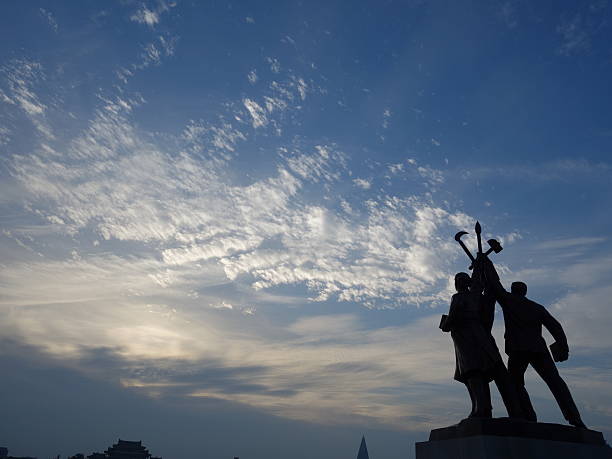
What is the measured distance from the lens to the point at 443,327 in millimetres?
9062

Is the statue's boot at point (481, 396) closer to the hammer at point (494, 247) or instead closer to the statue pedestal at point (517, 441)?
the statue pedestal at point (517, 441)

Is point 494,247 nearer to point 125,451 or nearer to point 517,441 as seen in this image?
point 517,441

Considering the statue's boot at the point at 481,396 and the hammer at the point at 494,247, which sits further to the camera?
the hammer at the point at 494,247

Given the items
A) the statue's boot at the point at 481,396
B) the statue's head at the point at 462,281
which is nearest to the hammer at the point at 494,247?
the statue's head at the point at 462,281

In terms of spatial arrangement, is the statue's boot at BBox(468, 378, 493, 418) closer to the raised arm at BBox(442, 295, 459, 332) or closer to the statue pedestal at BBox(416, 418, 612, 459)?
the statue pedestal at BBox(416, 418, 612, 459)

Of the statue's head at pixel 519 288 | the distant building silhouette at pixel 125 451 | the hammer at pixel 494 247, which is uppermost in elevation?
the hammer at pixel 494 247

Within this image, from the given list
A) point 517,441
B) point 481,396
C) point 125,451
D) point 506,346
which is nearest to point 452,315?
point 506,346

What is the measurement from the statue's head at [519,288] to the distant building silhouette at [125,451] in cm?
8801

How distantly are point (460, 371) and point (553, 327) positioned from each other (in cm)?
215

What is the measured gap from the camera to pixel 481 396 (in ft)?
27.3

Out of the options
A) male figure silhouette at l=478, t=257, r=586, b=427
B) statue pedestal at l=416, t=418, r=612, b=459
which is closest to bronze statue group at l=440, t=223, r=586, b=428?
male figure silhouette at l=478, t=257, r=586, b=427

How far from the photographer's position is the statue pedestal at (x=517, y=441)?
730 centimetres

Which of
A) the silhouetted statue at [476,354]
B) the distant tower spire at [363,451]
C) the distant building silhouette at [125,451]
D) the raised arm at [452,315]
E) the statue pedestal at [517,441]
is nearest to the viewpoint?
the statue pedestal at [517,441]

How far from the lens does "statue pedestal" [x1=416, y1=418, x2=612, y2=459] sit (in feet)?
24.0
